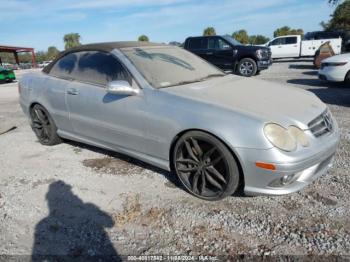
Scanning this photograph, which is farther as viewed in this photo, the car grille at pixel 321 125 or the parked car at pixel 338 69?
the parked car at pixel 338 69

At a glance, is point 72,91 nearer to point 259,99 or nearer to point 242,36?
point 259,99

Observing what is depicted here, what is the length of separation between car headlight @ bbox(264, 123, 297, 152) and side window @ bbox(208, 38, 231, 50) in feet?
36.8

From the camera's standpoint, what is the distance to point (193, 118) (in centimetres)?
299

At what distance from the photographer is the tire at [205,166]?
291 cm

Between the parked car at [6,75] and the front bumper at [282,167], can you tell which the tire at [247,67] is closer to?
the front bumper at [282,167]

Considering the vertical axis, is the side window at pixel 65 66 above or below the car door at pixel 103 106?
above

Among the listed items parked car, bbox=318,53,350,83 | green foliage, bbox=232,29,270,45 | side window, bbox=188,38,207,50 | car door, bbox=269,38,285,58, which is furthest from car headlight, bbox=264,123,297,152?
green foliage, bbox=232,29,270,45

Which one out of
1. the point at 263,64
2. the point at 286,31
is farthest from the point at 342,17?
the point at 263,64

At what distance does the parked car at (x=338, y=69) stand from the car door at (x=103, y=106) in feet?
24.0

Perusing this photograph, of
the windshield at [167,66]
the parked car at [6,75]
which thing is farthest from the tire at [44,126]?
the parked car at [6,75]

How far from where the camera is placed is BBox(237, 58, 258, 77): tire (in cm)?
1300

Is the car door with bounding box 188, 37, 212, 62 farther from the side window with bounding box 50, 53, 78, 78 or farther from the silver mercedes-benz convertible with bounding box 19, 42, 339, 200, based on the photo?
the side window with bounding box 50, 53, 78, 78

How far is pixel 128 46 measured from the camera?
404 cm

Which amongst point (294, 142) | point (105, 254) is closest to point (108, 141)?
point (105, 254)
